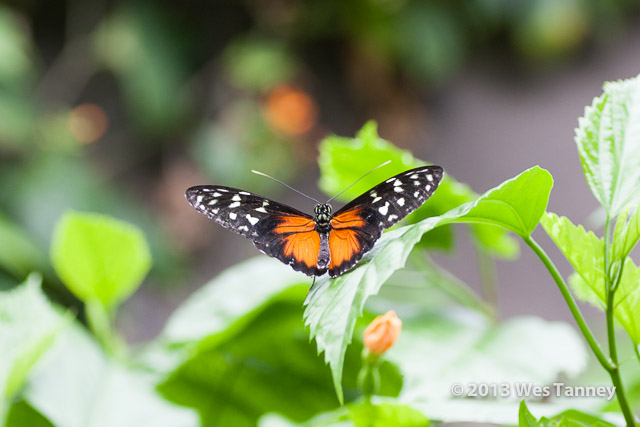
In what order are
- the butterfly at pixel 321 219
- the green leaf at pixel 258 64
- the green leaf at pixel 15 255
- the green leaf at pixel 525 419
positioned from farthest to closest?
the green leaf at pixel 258 64 < the green leaf at pixel 15 255 < the butterfly at pixel 321 219 < the green leaf at pixel 525 419

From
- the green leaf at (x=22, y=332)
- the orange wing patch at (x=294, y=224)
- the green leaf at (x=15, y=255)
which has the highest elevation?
the green leaf at (x=15, y=255)

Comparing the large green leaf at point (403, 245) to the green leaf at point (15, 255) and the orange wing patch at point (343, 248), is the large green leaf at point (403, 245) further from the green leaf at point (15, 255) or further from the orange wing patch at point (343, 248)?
the green leaf at point (15, 255)

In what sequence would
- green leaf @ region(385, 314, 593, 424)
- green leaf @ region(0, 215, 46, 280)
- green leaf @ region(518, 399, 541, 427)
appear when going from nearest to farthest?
green leaf @ region(518, 399, 541, 427)
green leaf @ region(385, 314, 593, 424)
green leaf @ region(0, 215, 46, 280)

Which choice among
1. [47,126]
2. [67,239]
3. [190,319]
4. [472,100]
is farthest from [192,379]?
[472,100]

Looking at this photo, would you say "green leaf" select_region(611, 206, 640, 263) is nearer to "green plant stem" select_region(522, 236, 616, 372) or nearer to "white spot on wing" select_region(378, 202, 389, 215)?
"green plant stem" select_region(522, 236, 616, 372)

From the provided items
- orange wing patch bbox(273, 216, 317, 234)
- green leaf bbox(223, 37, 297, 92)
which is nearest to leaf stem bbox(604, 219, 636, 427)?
orange wing patch bbox(273, 216, 317, 234)

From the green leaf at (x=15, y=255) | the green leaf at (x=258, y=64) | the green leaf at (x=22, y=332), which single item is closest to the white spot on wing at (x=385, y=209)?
the green leaf at (x=22, y=332)
